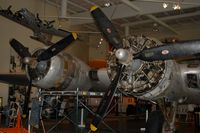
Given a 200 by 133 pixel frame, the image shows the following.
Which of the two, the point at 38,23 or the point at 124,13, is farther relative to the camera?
the point at 124,13

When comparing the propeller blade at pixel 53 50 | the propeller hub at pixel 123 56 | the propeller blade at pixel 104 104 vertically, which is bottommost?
the propeller blade at pixel 104 104

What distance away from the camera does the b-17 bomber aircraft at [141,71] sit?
6.66 m

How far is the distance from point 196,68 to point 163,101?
146 centimetres

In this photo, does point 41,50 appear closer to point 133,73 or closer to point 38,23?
point 133,73

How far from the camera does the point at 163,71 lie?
23.4ft

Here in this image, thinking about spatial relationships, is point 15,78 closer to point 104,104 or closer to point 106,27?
point 106,27

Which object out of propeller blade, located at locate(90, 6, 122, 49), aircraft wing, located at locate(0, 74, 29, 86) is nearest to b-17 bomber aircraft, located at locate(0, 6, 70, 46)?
aircraft wing, located at locate(0, 74, 29, 86)

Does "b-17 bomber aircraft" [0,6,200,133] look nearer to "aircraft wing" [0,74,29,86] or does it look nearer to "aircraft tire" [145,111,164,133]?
"aircraft tire" [145,111,164,133]

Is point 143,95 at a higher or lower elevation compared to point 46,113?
higher

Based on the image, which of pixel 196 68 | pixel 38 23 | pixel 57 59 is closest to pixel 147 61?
pixel 196 68

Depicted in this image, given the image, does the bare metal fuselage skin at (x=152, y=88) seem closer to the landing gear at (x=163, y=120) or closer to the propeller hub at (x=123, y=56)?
the landing gear at (x=163, y=120)

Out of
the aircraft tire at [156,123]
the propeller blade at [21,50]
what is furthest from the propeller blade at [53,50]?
the aircraft tire at [156,123]

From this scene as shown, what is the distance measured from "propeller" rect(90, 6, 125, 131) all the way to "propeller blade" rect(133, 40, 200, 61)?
0.60 m

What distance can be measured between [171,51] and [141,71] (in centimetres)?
→ 94
